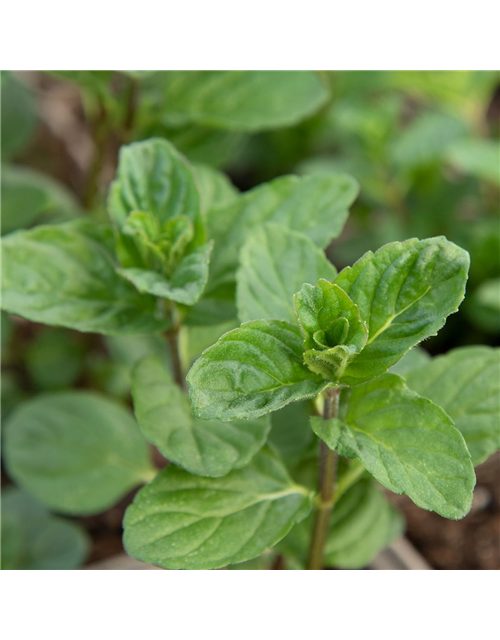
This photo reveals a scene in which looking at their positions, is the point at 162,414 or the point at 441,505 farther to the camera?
the point at 162,414

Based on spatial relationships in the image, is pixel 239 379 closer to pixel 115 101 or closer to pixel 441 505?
pixel 441 505

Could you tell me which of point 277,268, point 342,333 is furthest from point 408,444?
point 277,268

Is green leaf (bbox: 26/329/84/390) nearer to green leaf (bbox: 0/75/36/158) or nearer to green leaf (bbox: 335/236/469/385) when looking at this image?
green leaf (bbox: 0/75/36/158)

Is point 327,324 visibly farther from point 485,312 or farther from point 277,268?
point 485,312

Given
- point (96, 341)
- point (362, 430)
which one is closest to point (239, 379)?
point (362, 430)

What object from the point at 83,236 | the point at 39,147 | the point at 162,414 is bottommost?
the point at 39,147

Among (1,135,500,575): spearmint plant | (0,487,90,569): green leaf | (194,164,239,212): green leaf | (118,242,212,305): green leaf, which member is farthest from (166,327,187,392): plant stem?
(0,487,90,569): green leaf
